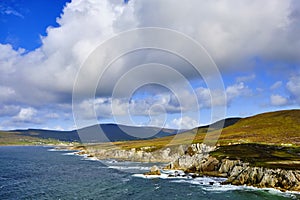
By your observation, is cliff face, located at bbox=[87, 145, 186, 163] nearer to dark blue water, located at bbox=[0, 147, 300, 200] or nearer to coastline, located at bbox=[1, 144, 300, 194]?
coastline, located at bbox=[1, 144, 300, 194]

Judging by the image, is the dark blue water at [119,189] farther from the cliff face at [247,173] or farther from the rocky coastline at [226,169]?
the rocky coastline at [226,169]

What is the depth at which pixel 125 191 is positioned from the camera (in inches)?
2955

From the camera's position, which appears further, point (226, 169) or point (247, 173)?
point (226, 169)

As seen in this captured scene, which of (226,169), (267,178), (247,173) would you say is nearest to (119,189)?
(247,173)

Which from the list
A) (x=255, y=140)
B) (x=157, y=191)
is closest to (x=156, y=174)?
(x=157, y=191)

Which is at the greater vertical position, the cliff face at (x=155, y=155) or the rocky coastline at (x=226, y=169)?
the cliff face at (x=155, y=155)

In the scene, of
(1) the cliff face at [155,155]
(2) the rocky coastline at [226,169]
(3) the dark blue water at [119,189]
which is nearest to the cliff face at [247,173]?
(2) the rocky coastline at [226,169]

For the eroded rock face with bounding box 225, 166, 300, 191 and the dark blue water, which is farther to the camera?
the eroded rock face with bounding box 225, 166, 300, 191

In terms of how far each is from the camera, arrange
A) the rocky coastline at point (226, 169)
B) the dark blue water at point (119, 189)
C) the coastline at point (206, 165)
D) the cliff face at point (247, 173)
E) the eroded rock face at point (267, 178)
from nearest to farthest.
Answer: the dark blue water at point (119, 189) → the eroded rock face at point (267, 178) → the cliff face at point (247, 173) → the rocky coastline at point (226, 169) → the coastline at point (206, 165)

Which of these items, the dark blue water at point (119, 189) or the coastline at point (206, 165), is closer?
the dark blue water at point (119, 189)

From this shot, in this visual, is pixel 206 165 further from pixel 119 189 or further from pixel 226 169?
pixel 119 189

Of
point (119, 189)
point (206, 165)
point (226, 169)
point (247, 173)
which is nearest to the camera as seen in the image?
point (119, 189)

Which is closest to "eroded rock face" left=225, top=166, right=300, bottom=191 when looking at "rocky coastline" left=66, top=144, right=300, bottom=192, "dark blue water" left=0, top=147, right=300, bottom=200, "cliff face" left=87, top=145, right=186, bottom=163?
"rocky coastline" left=66, top=144, right=300, bottom=192

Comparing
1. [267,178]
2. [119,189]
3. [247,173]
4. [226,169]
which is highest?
[226,169]
